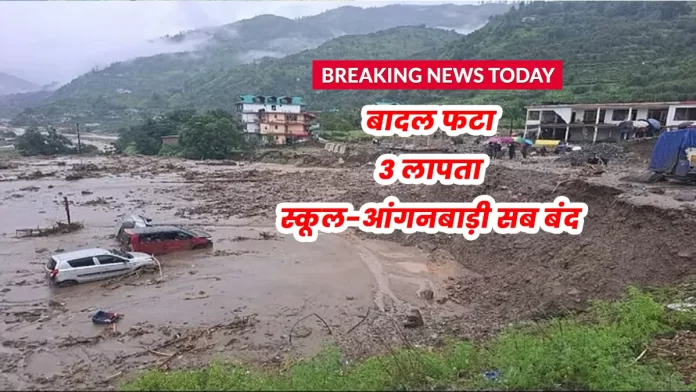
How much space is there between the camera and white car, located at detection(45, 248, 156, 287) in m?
14.2

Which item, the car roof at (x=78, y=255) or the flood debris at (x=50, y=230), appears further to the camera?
the flood debris at (x=50, y=230)

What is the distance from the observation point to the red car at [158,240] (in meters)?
17.6

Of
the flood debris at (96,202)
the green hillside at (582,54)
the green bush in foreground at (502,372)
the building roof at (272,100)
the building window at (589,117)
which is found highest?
the green hillside at (582,54)

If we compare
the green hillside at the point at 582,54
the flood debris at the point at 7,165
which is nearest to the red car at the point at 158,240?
the flood debris at the point at 7,165

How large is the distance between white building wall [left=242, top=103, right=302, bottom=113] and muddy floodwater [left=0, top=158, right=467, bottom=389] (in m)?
45.0

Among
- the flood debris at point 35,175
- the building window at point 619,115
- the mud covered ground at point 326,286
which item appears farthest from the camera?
the building window at point 619,115

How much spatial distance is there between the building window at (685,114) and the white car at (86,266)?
4693 cm

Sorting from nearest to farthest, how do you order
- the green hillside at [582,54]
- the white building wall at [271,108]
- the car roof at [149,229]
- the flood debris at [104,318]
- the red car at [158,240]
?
the flood debris at [104,318] → the red car at [158,240] → the car roof at [149,229] → the green hillside at [582,54] → the white building wall at [271,108]

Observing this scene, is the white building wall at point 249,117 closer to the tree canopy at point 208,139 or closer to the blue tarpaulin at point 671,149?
the tree canopy at point 208,139

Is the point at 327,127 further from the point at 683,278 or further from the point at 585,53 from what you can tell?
the point at 683,278

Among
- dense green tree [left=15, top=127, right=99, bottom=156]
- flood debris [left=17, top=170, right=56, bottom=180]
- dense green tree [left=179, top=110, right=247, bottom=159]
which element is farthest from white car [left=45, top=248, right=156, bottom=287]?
dense green tree [left=15, top=127, right=99, bottom=156]

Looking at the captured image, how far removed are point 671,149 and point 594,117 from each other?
32227 mm

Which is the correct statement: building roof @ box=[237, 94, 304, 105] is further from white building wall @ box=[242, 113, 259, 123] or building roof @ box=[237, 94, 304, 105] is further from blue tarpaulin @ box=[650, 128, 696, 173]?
blue tarpaulin @ box=[650, 128, 696, 173]

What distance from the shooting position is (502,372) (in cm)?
634
